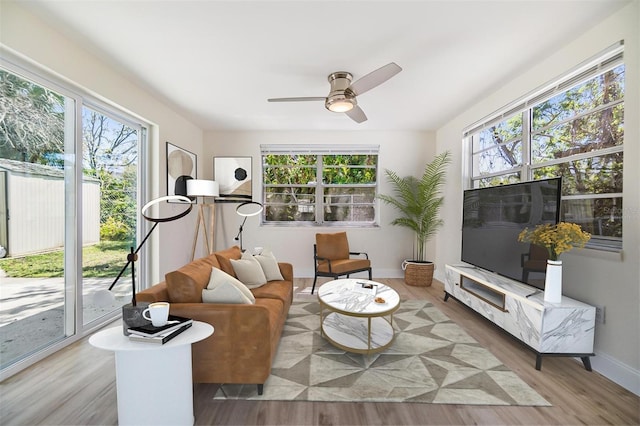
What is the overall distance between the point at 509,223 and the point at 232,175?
4179mm

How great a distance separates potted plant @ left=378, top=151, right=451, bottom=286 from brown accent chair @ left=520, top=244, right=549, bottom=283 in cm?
185

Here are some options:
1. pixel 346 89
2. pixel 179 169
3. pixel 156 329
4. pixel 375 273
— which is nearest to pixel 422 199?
pixel 375 273

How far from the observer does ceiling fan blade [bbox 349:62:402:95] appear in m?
2.14

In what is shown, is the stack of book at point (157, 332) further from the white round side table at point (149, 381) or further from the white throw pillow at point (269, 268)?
the white throw pillow at point (269, 268)

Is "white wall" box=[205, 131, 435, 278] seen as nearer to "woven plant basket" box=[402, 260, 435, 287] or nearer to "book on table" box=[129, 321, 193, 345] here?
"woven plant basket" box=[402, 260, 435, 287]

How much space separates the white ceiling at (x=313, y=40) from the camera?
1930mm

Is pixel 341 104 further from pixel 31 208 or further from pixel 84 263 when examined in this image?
pixel 84 263

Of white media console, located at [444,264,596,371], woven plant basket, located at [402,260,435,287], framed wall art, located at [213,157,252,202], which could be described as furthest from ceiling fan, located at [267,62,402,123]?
woven plant basket, located at [402,260,435,287]

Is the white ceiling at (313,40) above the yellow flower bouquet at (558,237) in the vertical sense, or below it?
above

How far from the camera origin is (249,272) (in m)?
2.84

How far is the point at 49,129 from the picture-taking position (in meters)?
2.34

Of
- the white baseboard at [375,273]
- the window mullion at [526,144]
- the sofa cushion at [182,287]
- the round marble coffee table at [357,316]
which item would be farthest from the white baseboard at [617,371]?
the sofa cushion at [182,287]

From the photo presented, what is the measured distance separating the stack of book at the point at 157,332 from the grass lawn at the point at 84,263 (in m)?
1.47

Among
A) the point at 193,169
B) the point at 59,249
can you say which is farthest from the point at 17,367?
the point at 193,169
